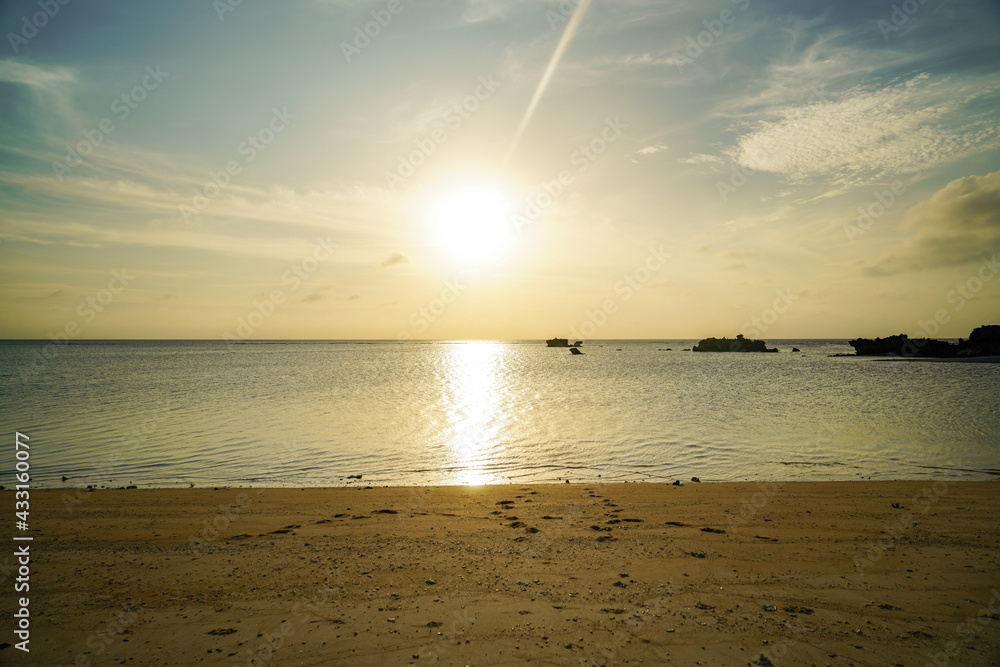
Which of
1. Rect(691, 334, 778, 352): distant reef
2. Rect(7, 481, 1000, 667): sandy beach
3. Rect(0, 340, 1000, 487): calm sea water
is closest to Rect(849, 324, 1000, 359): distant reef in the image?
Rect(691, 334, 778, 352): distant reef

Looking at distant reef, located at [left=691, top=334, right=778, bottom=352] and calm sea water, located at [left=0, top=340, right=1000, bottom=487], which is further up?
distant reef, located at [left=691, top=334, right=778, bottom=352]

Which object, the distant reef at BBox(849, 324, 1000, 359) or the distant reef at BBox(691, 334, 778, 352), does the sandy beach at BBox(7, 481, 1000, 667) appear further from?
the distant reef at BBox(691, 334, 778, 352)

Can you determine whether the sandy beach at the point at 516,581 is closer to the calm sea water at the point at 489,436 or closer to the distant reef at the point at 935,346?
the calm sea water at the point at 489,436

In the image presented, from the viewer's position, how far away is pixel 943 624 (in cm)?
738

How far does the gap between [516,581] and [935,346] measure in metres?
152

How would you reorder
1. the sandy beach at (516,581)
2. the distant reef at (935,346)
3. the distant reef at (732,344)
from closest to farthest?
the sandy beach at (516,581) < the distant reef at (935,346) < the distant reef at (732,344)

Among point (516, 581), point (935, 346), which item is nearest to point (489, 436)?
point (516, 581)

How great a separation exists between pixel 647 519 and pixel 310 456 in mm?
15734

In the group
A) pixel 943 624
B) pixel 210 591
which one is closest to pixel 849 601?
pixel 943 624

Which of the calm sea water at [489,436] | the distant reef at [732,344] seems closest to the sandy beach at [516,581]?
the calm sea water at [489,436]

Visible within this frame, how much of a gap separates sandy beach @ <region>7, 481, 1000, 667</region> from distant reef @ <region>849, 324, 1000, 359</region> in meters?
131

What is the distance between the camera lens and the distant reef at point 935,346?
104 metres

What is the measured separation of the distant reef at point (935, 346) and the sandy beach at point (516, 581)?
5148 inches

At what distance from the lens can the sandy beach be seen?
6.86 m
